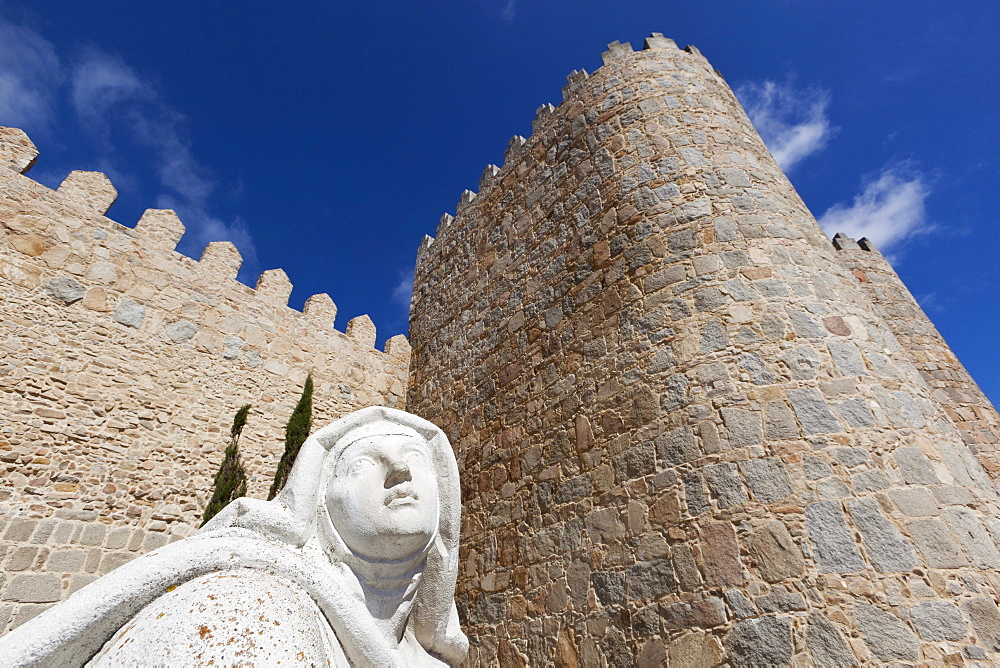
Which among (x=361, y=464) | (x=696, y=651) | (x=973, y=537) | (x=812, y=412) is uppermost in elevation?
(x=812, y=412)

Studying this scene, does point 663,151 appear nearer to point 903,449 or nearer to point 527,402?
point 527,402

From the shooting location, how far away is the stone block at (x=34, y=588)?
5305 millimetres

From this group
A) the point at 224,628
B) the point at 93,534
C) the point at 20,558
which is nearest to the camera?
the point at 224,628

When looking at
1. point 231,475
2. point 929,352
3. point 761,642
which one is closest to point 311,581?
point 761,642

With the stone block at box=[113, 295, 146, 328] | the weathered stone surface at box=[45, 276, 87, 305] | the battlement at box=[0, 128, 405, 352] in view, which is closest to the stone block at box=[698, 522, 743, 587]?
the stone block at box=[113, 295, 146, 328]

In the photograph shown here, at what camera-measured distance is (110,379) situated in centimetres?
664

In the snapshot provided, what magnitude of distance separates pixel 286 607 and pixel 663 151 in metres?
5.57

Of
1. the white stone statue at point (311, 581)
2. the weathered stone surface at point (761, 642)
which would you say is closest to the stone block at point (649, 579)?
the weathered stone surface at point (761, 642)

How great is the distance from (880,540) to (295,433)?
7.11 meters

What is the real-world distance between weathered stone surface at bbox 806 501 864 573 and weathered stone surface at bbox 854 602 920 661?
23 centimetres

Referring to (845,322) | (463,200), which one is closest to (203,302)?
(463,200)

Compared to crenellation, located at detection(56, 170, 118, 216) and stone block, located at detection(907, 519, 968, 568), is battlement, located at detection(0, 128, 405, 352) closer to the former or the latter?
crenellation, located at detection(56, 170, 118, 216)

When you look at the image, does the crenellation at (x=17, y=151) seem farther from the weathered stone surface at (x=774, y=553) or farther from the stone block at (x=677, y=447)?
the weathered stone surface at (x=774, y=553)

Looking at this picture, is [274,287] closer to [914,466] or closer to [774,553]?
[774,553]
